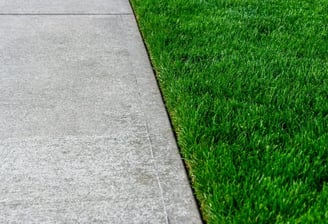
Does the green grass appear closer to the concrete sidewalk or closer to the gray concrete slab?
the concrete sidewalk

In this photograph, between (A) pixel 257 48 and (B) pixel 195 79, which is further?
(A) pixel 257 48

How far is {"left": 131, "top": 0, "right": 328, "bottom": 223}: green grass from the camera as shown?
2508 millimetres

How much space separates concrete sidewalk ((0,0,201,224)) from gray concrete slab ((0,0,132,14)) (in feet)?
1.76

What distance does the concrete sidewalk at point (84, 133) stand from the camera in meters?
2.49

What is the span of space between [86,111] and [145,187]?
3.11ft

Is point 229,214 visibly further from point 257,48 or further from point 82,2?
point 82,2

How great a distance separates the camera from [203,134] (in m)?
3.02

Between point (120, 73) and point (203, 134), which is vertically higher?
point (203, 134)

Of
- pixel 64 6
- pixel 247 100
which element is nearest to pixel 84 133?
pixel 247 100

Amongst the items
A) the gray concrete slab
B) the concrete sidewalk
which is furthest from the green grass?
the gray concrete slab

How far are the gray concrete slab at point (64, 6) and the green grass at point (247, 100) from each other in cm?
41

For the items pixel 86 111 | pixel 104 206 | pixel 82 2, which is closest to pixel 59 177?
pixel 104 206

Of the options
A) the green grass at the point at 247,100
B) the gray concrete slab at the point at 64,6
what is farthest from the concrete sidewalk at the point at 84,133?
the gray concrete slab at the point at 64,6

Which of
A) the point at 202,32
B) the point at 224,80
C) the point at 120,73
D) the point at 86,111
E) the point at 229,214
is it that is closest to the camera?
the point at 229,214
